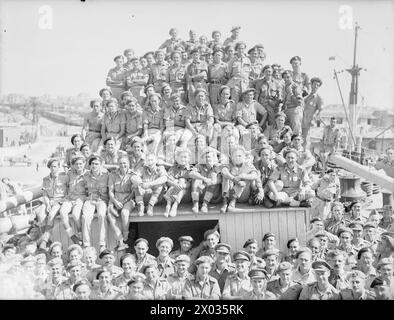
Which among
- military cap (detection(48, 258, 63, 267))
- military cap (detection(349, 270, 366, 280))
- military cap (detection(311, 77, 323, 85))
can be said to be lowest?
military cap (detection(349, 270, 366, 280))

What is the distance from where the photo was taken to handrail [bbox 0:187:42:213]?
9.01 metres

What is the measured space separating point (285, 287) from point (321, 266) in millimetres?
487

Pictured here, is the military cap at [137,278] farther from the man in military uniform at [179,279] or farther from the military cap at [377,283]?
the military cap at [377,283]

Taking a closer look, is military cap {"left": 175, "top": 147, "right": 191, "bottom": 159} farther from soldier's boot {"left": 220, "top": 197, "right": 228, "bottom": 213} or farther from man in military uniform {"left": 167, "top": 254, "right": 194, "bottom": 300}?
man in military uniform {"left": 167, "top": 254, "right": 194, "bottom": 300}

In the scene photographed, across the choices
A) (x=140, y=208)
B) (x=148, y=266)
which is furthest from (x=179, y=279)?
(x=140, y=208)

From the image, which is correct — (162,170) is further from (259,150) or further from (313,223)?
(313,223)

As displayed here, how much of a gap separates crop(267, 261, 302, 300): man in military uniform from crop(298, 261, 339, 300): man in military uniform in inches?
3.3

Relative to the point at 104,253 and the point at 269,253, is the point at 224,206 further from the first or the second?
the point at 104,253

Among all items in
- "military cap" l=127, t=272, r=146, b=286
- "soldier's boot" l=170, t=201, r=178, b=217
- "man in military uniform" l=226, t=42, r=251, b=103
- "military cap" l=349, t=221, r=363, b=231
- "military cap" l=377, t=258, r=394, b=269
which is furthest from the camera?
"man in military uniform" l=226, t=42, r=251, b=103

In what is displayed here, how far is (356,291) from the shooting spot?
263 inches

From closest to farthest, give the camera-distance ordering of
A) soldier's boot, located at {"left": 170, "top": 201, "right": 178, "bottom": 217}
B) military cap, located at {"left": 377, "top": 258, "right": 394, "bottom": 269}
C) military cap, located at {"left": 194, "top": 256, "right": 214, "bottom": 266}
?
military cap, located at {"left": 194, "top": 256, "right": 214, "bottom": 266} → military cap, located at {"left": 377, "top": 258, "right": 394, "bottom": 269} → soldier's boot, located at {"left": 170, "top": 201, "right": 178, "bottom": 217}

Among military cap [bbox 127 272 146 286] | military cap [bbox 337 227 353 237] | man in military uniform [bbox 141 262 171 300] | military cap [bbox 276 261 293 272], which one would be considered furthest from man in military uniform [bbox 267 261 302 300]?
military cap [bbox 127 272 146 286]
